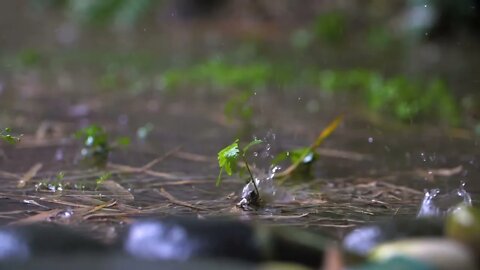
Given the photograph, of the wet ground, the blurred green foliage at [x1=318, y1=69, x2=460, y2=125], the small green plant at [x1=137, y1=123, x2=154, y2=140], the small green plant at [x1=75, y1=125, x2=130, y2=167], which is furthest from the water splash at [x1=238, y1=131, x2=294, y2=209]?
the blurred green foliage at [x1=318, y1=69, x2=460, y2=125]

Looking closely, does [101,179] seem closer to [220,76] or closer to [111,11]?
[220,76]

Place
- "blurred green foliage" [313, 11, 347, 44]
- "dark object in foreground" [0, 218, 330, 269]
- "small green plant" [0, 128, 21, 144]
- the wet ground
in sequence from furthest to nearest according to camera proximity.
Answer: "blurred green foliage" [313, 11, 347, 44], "small green plant" [0, 128, 21, 144], the wet ground, "dark object in foreground" [0, 218, 330, 269]

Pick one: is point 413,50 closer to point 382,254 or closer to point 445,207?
point 445,207

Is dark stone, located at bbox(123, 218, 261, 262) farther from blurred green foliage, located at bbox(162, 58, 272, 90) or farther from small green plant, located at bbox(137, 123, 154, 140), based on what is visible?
blurred green foliage, located at bbox(162, 58, 272, 90)

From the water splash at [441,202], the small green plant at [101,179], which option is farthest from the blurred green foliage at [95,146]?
the water splash at [441,202]

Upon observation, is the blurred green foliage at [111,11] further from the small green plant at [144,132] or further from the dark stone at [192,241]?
the dark stone at [192,241]

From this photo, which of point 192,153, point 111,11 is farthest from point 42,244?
point 111,11
